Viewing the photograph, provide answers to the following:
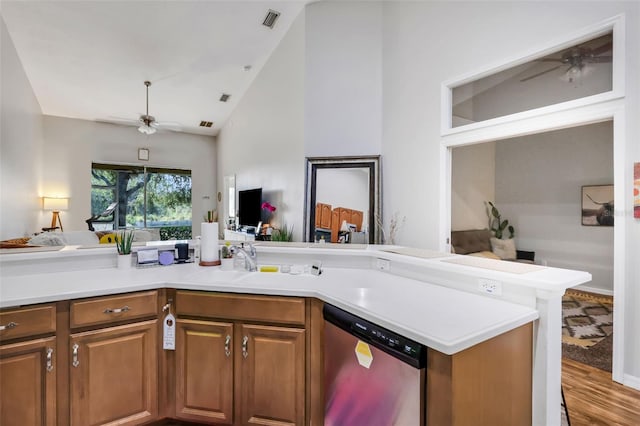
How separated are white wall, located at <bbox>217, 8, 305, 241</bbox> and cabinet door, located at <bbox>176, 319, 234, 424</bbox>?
8.01ft

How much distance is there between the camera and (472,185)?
A: 5.47 metres

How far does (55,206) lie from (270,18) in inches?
A: 224

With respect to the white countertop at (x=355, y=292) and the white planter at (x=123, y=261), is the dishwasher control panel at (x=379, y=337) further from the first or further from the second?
the white planter at (x=123, y=261)

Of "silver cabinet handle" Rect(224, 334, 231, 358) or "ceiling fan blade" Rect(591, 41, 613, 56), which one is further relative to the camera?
"ceiling fan blade" Rect(591, 41, 613, 56)

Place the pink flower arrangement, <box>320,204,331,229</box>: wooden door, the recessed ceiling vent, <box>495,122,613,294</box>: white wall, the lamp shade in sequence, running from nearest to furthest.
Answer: <box>320,204,331,229</box>: wooden door → the recessed ceiling vent → <box>495,122,613,294</box>: white wall → the pink flower arrangement → the lamp shade

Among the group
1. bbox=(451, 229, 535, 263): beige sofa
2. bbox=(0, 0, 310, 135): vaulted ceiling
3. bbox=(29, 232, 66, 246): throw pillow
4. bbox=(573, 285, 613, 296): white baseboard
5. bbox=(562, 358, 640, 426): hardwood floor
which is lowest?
bbox=(562, 358, 640, 426): hardwood floor

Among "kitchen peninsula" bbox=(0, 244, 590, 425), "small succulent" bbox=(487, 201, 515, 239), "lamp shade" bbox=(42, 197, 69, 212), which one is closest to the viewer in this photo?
"kitchen peninsula" bbox=(0, 244, 590, 425)

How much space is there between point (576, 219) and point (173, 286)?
587 centimetres

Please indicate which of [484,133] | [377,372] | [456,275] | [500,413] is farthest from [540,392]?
[484,133]

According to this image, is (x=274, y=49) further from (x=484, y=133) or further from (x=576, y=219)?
(x=576, y=219)

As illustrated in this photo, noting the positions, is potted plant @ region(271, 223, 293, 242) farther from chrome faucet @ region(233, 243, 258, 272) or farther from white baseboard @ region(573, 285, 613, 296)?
white baseboard @ region(573, 285, 613, 296)

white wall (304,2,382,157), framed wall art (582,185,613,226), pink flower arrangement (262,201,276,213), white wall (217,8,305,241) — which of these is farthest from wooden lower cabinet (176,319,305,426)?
framed wall art (582,185,613,226)

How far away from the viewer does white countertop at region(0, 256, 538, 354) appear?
108cm

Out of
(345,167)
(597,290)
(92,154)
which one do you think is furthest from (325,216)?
(92,154)
